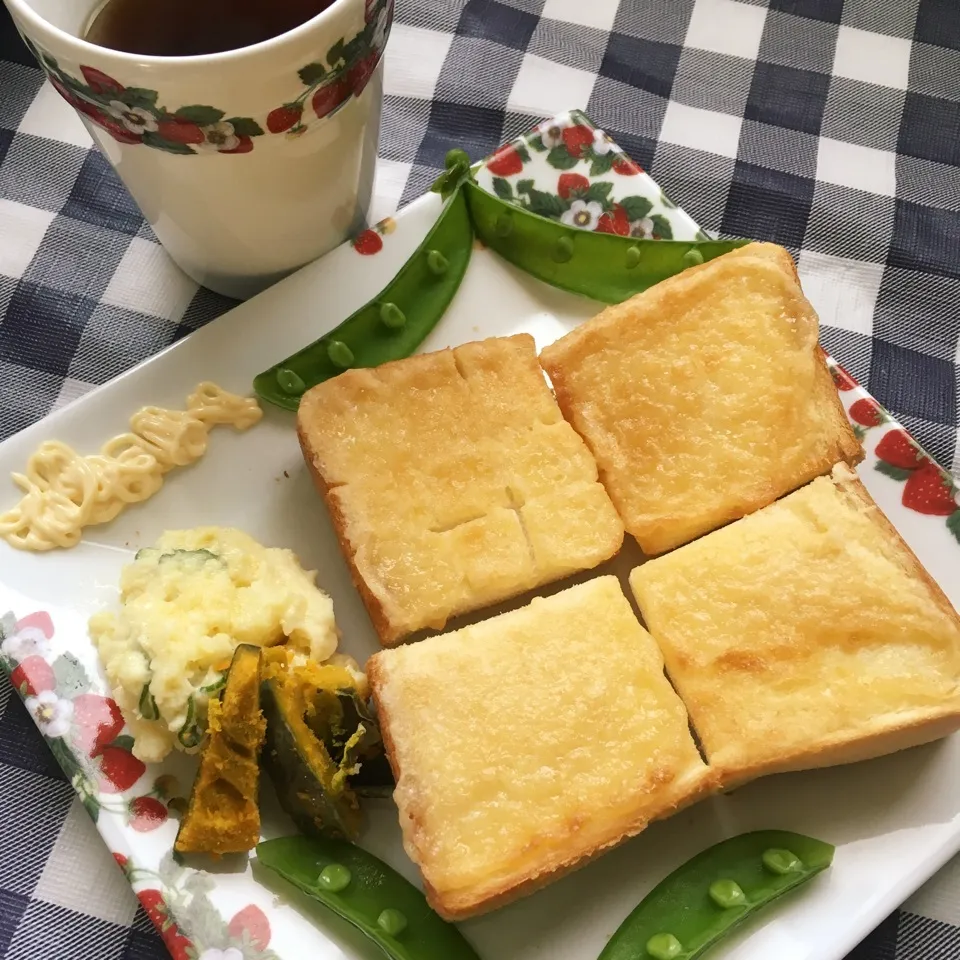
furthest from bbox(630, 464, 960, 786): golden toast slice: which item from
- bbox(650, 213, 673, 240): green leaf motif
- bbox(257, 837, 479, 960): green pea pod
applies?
bbox(650, 213, 673, 240): green leaf motif

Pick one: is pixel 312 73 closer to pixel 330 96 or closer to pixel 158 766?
pixel 330 96

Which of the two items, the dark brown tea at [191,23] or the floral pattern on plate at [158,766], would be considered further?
the dark brown tea at [191,23]

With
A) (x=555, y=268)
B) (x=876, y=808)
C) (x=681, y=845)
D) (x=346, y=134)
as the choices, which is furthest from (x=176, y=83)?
(x=876, y=808)

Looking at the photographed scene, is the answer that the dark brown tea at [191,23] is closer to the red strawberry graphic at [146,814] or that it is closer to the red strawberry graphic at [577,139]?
the red strawberry graphic at [577,139]

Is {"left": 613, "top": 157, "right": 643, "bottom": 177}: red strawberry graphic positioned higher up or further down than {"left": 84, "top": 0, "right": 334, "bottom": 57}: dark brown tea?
further down

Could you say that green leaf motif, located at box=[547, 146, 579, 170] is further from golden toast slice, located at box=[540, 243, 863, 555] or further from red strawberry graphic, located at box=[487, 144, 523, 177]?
golden toast slice, located at box=[540, 243, 863, 555]

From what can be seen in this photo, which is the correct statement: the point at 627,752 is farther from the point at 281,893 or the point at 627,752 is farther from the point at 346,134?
the point at 346,134

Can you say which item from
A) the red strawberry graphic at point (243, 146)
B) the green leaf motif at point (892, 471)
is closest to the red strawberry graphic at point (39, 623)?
the red strawberry graphic at point (243, 146)
